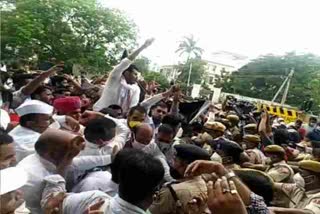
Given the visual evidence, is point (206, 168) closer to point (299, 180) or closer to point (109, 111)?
point (299, 180)

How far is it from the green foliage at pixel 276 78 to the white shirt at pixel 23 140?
91.5 feet

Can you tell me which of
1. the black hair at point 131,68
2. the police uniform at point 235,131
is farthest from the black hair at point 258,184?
the police uniform at point 235,131

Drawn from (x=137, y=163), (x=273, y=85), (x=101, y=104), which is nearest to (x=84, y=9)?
(x=101, y=104)

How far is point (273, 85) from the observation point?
36125 millimetres

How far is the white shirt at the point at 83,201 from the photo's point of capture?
175 cm

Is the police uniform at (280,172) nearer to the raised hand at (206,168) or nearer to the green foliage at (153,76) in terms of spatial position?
the raised hand at (206,168)

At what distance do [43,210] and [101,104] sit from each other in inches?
106

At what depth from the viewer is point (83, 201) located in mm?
A: 1888

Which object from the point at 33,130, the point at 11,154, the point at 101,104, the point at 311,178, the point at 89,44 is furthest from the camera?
the point at 101,104

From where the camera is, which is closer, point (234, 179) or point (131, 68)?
point (234, 179)

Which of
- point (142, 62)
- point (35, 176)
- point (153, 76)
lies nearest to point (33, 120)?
point (35, 176)

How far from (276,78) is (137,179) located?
115ft

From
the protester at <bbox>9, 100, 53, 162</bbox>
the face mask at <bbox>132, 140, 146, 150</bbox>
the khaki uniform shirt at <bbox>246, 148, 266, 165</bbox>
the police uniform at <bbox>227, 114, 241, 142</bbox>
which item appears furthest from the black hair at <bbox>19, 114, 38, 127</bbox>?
the police uniform at <bbox>227, 114, 241, 142</bbox>

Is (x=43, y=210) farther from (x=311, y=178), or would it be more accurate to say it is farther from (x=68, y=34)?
(x=311, y=178)
